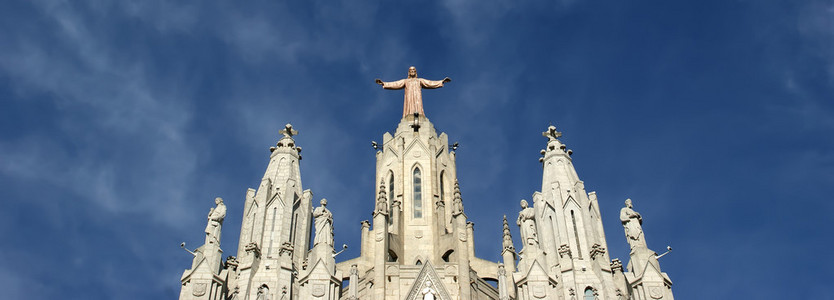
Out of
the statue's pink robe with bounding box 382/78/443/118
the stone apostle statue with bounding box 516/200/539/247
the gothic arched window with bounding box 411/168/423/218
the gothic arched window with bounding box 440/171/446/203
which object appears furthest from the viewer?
A: the statue's pink robe with bounding box 382/78/443/118

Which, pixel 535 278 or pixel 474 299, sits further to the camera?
pixel 474 299

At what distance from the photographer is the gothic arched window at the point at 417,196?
38081 millimetres

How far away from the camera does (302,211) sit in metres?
35.1

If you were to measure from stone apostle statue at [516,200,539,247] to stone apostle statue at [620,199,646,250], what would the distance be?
3.26 metres

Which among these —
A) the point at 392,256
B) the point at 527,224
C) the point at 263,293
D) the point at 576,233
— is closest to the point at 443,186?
the point at 392,256

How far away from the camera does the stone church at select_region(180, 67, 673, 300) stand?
30.6m

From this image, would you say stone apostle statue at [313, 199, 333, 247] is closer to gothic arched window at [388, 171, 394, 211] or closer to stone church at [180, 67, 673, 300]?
stone church at [180, 67, 673, 300]

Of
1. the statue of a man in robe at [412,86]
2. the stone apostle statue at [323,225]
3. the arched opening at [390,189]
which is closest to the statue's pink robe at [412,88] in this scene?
the statue of a man in robe at [412,86]

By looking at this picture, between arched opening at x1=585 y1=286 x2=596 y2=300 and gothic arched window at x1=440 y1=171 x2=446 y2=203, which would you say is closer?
arched opening at x1=585 y1=286 x2=596 y2=300

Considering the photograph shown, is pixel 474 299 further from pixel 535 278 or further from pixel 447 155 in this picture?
pixel 447 155

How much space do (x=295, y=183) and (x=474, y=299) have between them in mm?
8462

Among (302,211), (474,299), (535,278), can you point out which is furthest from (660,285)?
(302,211)

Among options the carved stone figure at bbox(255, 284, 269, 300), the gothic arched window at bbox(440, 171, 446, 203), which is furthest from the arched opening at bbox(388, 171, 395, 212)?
the carved stone figure at bbox(255, 284, 269, 300)

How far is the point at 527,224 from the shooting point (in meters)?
33.5
